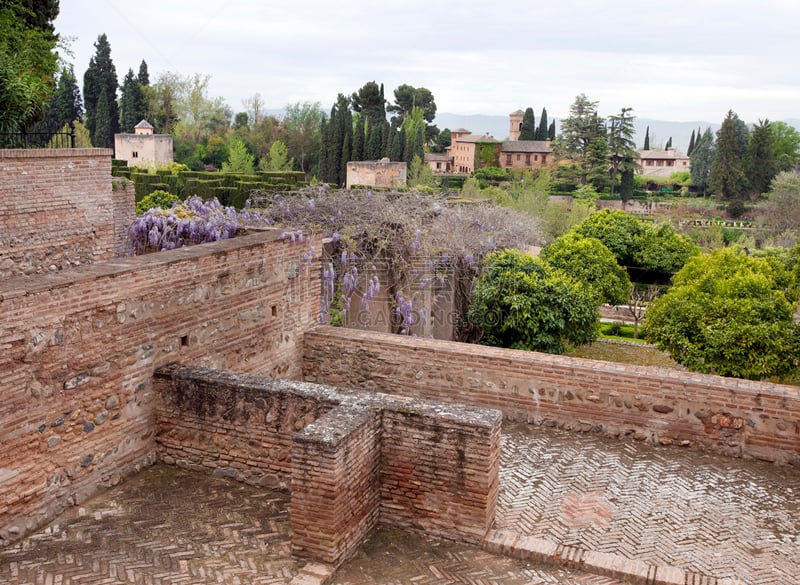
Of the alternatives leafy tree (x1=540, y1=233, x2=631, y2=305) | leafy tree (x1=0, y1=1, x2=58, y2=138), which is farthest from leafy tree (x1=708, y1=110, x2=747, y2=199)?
leafy tree (x1=0, y1=1, x2=58, y2=138)

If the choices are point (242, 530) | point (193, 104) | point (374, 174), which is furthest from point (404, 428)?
point (193, 104)

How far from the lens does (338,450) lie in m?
5.15

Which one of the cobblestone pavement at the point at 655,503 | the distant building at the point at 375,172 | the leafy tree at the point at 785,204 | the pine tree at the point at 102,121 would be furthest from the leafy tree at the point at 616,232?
the pine tree at the point at 102,121

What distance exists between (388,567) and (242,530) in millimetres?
1110

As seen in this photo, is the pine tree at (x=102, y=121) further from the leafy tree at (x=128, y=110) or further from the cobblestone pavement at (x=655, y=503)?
the cobblestone pavement at (x=655, y=503)

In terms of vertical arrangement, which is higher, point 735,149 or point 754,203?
point 735,149

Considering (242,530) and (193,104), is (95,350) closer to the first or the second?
(242,530)

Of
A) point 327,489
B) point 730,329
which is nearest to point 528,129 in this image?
point 730,329

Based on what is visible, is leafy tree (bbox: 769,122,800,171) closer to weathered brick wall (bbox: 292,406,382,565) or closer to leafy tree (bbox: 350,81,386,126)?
leafy tree (bbox: 350,81,386,126)

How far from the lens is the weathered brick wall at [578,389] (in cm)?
716

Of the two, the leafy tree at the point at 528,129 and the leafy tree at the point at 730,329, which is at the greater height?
the leafy tree at the point at 528,129

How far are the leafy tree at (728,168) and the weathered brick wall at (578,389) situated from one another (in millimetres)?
61046

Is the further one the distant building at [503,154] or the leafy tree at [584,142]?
the distant building at [503,154]

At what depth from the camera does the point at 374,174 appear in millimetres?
41906
